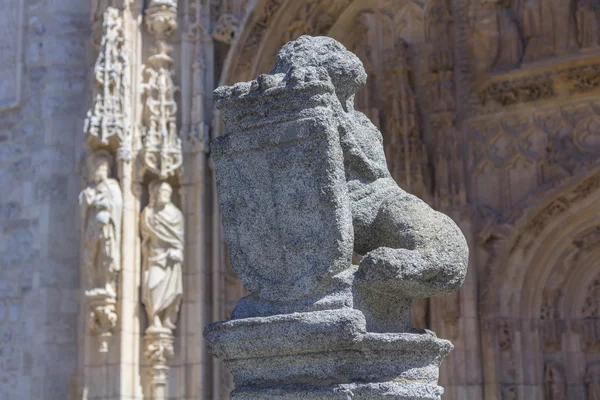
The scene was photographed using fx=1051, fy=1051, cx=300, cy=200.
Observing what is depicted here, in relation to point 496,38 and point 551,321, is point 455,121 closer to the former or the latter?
point 496,38

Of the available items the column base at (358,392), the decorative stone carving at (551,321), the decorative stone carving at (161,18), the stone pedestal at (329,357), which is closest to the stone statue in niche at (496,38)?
the decorative stone carving at (551,321)

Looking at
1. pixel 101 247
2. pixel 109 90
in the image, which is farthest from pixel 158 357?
pixel 109 90

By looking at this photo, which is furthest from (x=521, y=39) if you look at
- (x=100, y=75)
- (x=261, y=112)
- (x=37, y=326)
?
(x=261, y=112)

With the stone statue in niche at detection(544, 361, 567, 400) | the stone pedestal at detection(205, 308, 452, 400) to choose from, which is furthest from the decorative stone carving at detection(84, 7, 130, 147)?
the stone pedestal at detection(205, 308, 452, 400)

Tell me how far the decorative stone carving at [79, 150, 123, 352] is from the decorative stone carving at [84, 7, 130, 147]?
0.35 meters

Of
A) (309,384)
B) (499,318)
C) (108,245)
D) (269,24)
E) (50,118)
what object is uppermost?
(269,24)

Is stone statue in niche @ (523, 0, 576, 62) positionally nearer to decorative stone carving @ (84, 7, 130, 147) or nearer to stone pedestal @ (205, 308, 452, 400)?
decorative stone carving @ (84, 7, 130, 147)

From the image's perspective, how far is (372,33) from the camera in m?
10.6

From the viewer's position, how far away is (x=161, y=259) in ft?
31.3

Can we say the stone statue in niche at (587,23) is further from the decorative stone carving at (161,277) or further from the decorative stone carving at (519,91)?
the decorative stone carving at (161,277)

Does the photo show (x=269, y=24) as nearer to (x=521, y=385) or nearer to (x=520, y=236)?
(x=520, y=236)

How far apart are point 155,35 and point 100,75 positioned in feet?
2.27

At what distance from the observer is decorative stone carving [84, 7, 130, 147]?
9.75 meters

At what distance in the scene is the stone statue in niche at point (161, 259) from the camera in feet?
31.1
